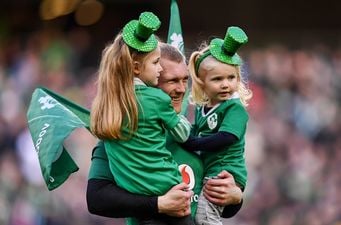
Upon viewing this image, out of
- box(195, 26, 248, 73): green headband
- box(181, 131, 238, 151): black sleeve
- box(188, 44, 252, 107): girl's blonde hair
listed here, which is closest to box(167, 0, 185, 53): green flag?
box(188, 44, 252, 107): girl's blonde hair

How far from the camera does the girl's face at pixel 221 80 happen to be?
517 centimetres

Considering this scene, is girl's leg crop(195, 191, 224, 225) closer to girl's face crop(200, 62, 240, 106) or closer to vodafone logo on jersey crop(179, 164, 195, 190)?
vodafone logo on jersey crop(179, 164, 195, 190)

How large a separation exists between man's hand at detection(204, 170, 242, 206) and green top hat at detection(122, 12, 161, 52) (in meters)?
0.60

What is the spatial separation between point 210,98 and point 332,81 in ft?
28.8

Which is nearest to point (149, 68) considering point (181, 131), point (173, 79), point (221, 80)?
point (173, 79)

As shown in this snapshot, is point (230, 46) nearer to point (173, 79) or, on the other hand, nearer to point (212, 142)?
point (173, 79)

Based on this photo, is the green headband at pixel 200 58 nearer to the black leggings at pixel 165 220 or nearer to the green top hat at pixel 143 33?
the green top hat at pixel 143 33

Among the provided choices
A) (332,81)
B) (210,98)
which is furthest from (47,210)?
(210,98)

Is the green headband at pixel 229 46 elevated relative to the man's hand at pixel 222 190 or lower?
elevated

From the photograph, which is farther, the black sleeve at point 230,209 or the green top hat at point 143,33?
the black sleeve at point 230,209

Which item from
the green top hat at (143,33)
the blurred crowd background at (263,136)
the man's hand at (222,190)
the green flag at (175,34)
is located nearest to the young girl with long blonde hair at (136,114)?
the green top hat at (143,33)

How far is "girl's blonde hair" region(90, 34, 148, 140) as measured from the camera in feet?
15.9

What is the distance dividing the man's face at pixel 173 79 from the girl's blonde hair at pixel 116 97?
17 cm

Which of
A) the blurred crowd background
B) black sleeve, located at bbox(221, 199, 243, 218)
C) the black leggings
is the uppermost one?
the black leggings
